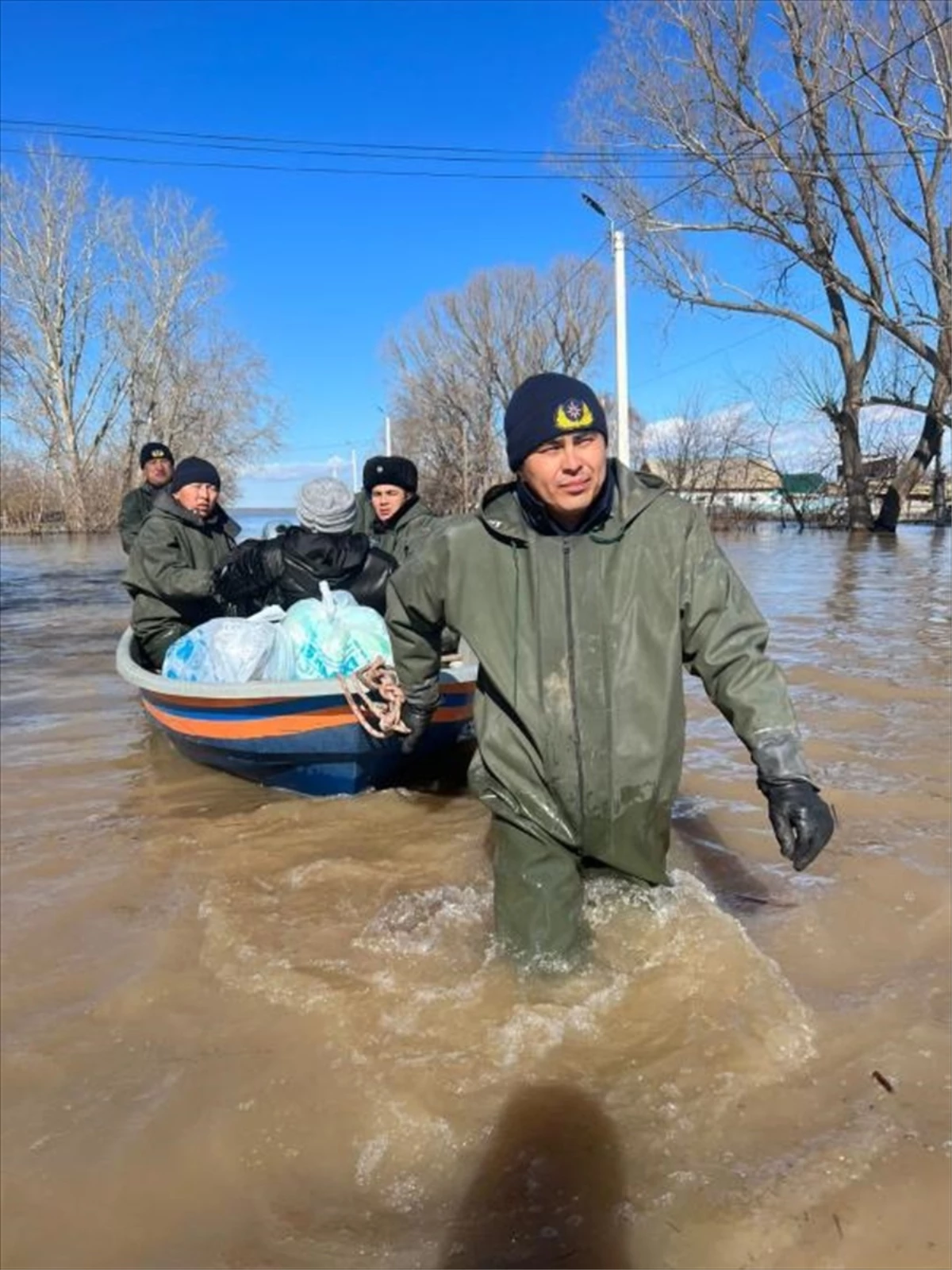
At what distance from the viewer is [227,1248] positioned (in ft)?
7.39

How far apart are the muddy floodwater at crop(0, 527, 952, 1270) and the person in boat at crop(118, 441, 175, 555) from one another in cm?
397

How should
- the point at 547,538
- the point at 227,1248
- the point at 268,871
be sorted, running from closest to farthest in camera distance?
1. the point at 227,1248
2. the point at 547,538
3. the point at 268,871

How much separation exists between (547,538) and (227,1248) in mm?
1839

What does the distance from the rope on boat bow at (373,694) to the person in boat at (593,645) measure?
1347 millimetres

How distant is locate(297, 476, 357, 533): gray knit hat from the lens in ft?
17.5

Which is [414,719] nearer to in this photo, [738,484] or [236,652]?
[236,652]

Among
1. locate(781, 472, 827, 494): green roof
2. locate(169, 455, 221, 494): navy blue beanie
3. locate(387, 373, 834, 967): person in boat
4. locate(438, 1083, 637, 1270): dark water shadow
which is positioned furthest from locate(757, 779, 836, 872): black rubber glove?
locate(781, 472, 827, 494): green roof

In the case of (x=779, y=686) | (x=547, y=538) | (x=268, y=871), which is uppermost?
(x=547, y=538)

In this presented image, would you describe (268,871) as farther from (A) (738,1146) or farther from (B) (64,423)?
(B) (64,423)

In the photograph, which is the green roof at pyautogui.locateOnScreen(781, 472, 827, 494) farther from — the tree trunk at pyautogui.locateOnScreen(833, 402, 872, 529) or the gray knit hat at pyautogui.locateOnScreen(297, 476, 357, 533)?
the gray knit hat at pyautogui.locateOnScreen(297, 476, 357, 533)

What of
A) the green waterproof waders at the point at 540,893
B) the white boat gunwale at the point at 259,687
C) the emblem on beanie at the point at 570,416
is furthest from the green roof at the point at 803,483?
the emblem on beanie at the point at 570,416

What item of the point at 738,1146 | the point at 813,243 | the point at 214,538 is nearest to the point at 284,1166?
the point at 738,1146

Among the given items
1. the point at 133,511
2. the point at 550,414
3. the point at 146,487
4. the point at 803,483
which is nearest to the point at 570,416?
the point at 550,414

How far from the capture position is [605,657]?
2686 millimetres
